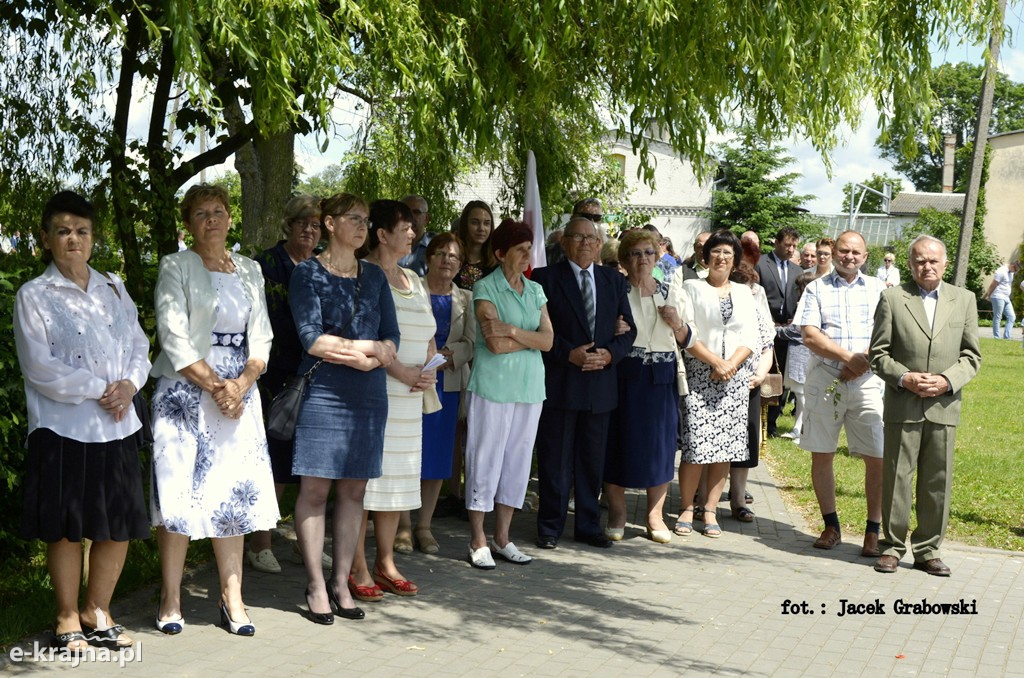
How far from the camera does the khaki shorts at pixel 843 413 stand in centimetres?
830

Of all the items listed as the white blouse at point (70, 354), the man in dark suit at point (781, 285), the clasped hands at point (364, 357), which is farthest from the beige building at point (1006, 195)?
the white blouse at point (70, 354)

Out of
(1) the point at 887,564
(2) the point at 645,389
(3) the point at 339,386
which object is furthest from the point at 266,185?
(1) the point at 887,564

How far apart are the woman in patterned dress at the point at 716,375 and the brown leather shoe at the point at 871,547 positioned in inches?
43.0

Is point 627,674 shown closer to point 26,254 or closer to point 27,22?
point 26,254

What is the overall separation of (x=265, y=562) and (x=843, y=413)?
401 cm

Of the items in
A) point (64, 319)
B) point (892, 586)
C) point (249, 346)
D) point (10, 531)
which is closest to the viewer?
point (64, 319)

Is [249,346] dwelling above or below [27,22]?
below

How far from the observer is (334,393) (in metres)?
6.39

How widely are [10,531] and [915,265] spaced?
5707 millimetres

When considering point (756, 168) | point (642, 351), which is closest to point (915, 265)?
point (642, 351)

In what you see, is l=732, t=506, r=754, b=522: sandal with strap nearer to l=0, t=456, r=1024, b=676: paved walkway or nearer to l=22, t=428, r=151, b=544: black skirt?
l=0, t=456, r=1024, b=676: paved walkway

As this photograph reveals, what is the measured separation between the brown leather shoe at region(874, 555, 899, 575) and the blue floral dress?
4.01 meters

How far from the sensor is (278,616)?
6445mm

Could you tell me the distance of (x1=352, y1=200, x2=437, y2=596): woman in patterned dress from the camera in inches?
269
